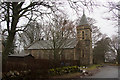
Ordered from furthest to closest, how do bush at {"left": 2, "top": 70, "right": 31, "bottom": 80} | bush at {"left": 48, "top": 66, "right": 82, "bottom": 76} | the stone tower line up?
1. the stone tower
2. bush at {"left": 48, "top": 66, "right": 82, "bottom": 76}
3. bush at {"left": 2, "top": 70, "right": 31, "bottom": 80}

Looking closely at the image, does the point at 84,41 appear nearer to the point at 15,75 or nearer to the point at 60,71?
the point at 60,71

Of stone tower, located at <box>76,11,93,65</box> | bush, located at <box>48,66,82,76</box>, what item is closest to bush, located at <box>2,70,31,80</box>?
bush, located at <box>48,66,82,76</box>

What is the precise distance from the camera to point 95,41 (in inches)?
1414

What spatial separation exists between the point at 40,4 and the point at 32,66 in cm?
510

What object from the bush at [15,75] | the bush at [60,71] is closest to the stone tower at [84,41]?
the bush at [60,71]

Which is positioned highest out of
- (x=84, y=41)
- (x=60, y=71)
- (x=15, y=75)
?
(x=84, y=41)

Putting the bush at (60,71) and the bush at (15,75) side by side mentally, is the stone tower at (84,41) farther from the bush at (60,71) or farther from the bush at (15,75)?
the bush at (15,75)

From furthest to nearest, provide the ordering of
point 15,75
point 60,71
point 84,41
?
point 84,41
point 60,71
point 15,75

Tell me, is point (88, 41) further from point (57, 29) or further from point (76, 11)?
point (76, 11)

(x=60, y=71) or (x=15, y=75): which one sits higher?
(x=15, y=75)

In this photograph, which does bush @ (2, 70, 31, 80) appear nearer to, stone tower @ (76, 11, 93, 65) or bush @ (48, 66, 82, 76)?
bush @ (48, 66, 82, 76)

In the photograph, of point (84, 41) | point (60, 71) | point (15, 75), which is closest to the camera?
point (15, 75)

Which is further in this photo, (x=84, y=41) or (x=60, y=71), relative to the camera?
(x=84, y=41)

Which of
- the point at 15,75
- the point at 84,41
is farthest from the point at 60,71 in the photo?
the point at 84,41
